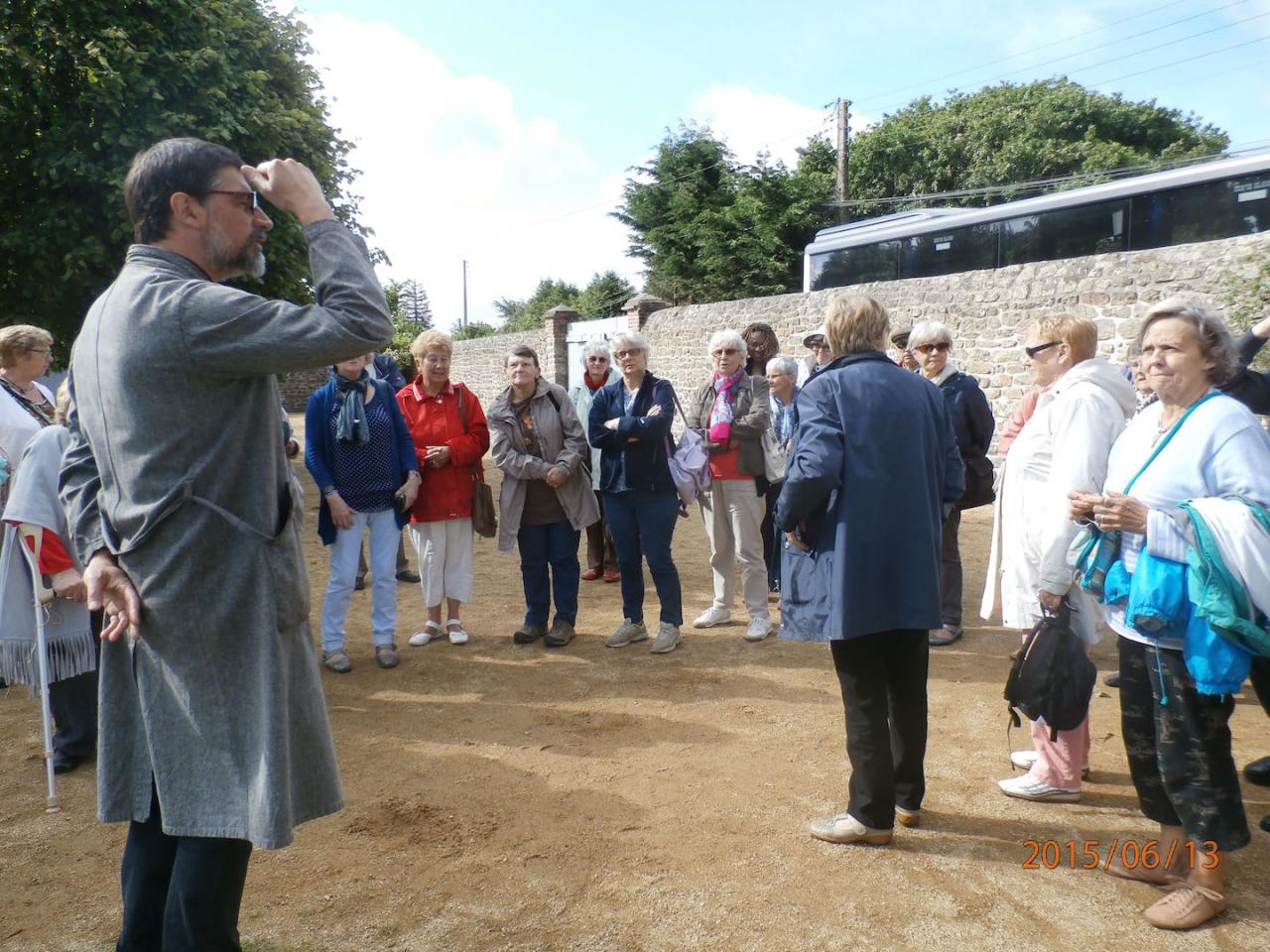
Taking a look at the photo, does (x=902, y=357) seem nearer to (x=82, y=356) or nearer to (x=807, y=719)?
(x=807, y=719)

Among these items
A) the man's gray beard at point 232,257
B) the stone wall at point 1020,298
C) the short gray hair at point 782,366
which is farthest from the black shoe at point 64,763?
the stone wall at point 1020,298

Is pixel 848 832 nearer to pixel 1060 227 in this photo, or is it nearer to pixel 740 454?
pixel 740 454

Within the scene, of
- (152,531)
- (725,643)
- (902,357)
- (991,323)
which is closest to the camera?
(152,531)

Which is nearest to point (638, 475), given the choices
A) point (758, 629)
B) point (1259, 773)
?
point (758, 629)

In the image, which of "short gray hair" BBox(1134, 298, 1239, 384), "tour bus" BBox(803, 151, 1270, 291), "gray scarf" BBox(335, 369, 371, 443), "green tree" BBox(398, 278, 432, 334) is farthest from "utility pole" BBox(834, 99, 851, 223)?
"green tree" BBox(398, 278, 432, 334)

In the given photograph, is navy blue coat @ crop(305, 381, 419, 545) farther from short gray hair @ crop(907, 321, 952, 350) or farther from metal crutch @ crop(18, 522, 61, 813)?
short gray hair @ crop(907, 321, 952, 350)

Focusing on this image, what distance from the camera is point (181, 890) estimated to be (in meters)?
1.83

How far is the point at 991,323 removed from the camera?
1204 centimetres

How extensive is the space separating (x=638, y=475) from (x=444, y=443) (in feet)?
4.26

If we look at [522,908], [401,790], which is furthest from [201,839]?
[401,790]

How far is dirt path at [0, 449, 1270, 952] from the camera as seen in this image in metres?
2.87

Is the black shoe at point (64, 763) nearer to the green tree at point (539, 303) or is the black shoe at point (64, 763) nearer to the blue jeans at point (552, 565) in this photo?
the blue jeans at point (552, 565)

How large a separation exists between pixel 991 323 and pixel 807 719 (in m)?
9.01

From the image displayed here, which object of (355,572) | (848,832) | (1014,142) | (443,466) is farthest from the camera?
(1014,142)
